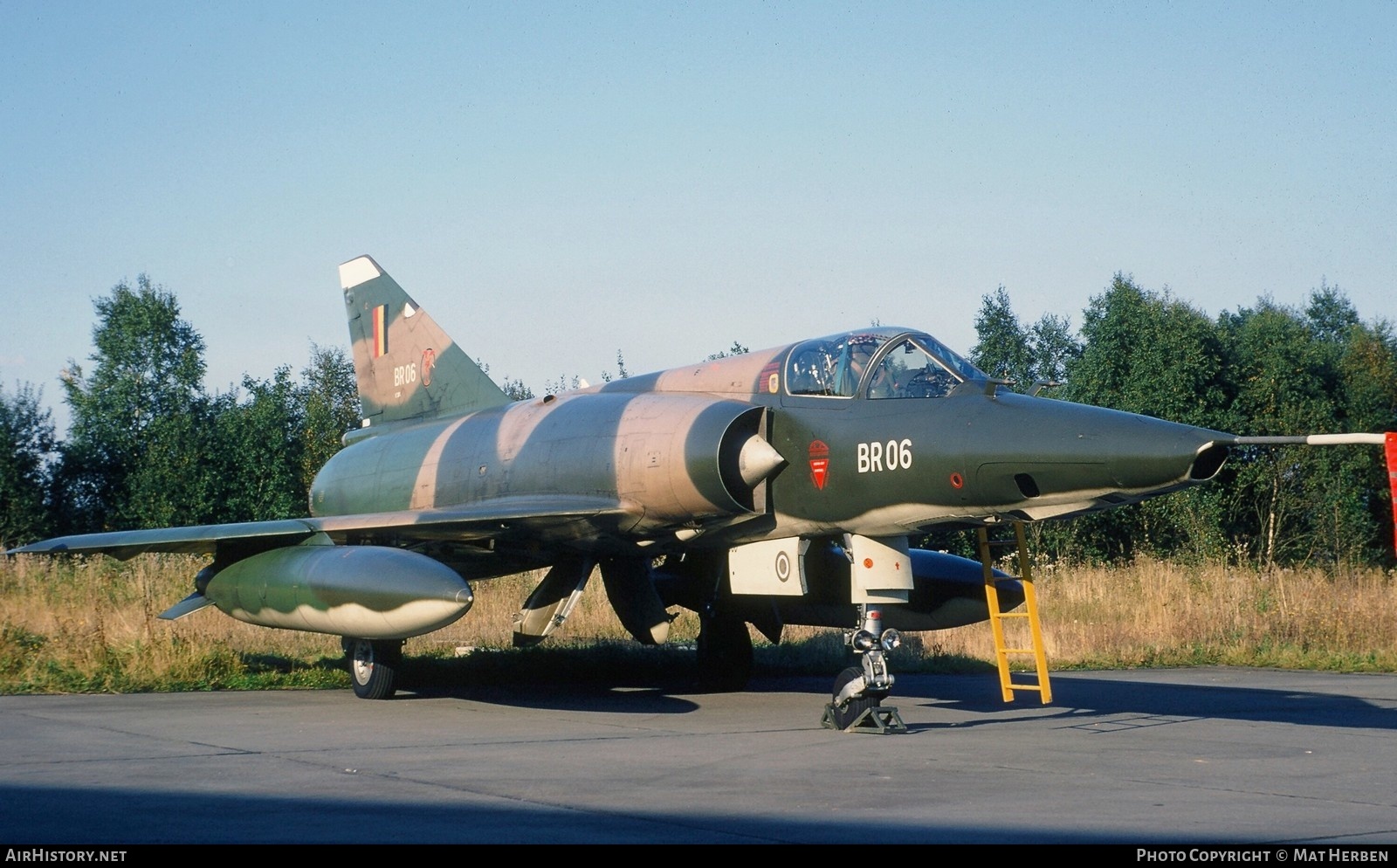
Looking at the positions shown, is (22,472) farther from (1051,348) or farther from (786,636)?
(1051,348)

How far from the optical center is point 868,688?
9500 millimetres

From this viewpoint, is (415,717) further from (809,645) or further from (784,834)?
(809,645)

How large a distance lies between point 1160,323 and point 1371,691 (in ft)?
72.1

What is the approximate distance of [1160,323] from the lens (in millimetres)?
34000

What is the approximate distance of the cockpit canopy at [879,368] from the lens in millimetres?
9805

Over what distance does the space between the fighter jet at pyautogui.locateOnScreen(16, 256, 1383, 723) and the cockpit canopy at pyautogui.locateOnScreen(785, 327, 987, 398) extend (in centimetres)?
2

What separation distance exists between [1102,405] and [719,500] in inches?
1063

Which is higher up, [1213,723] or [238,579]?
[238,579]

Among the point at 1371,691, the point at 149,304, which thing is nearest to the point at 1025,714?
the point at 1371,691

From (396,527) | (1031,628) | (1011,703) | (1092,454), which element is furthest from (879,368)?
(396,527)

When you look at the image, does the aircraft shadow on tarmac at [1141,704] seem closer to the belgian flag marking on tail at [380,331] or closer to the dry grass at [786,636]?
the dry grass at [786,636]

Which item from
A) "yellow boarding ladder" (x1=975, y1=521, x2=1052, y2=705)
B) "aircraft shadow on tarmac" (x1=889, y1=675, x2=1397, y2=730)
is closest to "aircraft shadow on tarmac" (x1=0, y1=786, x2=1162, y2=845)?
"yellow boarding ladder" (x1=975, y1=521, x2=1052, y2=705)

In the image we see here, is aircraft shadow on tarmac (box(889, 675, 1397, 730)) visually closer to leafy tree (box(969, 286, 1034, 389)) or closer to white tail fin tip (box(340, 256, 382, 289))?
white tail fin tip (box(340, 256, 382, 289))

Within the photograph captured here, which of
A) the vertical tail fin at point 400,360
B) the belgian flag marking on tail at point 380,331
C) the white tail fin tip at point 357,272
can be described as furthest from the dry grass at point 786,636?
the white tail fin tip at point 357,272
